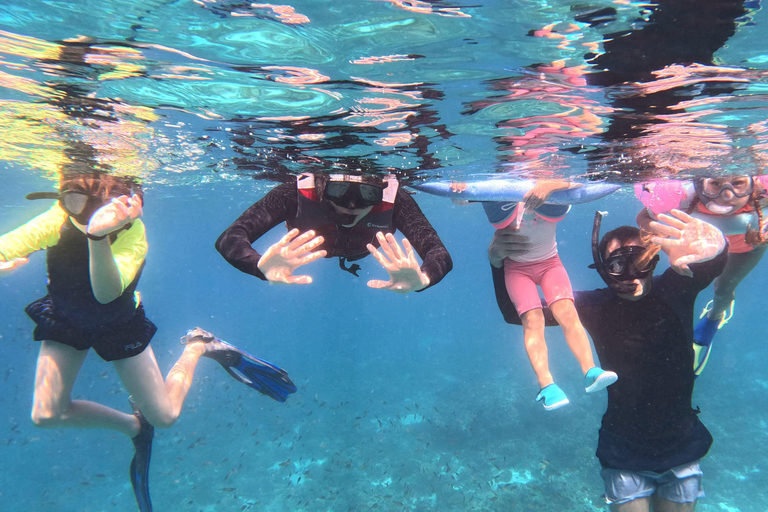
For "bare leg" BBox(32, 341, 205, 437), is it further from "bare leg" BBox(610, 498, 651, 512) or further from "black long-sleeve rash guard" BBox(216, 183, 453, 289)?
"bare leg" BBox(610, 498, 651, 512)

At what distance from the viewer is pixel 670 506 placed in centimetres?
489

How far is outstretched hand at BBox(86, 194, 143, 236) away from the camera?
4.19 meters

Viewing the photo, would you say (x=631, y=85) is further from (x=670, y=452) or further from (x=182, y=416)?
(x=182, y=416)

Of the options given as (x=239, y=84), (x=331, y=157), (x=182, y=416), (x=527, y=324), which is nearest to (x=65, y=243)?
(x=239, y=84)

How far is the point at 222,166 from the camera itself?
1290cm

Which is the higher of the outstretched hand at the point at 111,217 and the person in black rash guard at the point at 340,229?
the outstretched hand at the point at 111,217

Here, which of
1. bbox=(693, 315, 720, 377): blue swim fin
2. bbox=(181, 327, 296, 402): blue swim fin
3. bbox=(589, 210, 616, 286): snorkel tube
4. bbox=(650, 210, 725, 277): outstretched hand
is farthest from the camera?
bbox=(181, 327, 296, 402): blue swim fin

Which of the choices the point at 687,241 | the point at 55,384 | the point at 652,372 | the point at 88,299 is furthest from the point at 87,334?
the point at 687,241

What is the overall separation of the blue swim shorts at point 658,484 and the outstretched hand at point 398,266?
12.5 feet

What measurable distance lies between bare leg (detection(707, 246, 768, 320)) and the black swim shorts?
10.1m

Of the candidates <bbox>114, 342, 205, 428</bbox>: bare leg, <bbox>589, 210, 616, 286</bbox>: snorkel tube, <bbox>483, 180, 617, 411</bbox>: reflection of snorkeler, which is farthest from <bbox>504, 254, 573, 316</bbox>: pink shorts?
<bbox>114, 342, 205, 428</bbox>: bare leg

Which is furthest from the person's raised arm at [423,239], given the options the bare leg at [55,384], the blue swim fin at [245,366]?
the bare leg at [55,384]

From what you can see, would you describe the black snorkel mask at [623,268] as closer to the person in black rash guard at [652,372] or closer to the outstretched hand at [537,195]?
the person in black rash guard at [652,372]

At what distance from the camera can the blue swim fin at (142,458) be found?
304 inches
